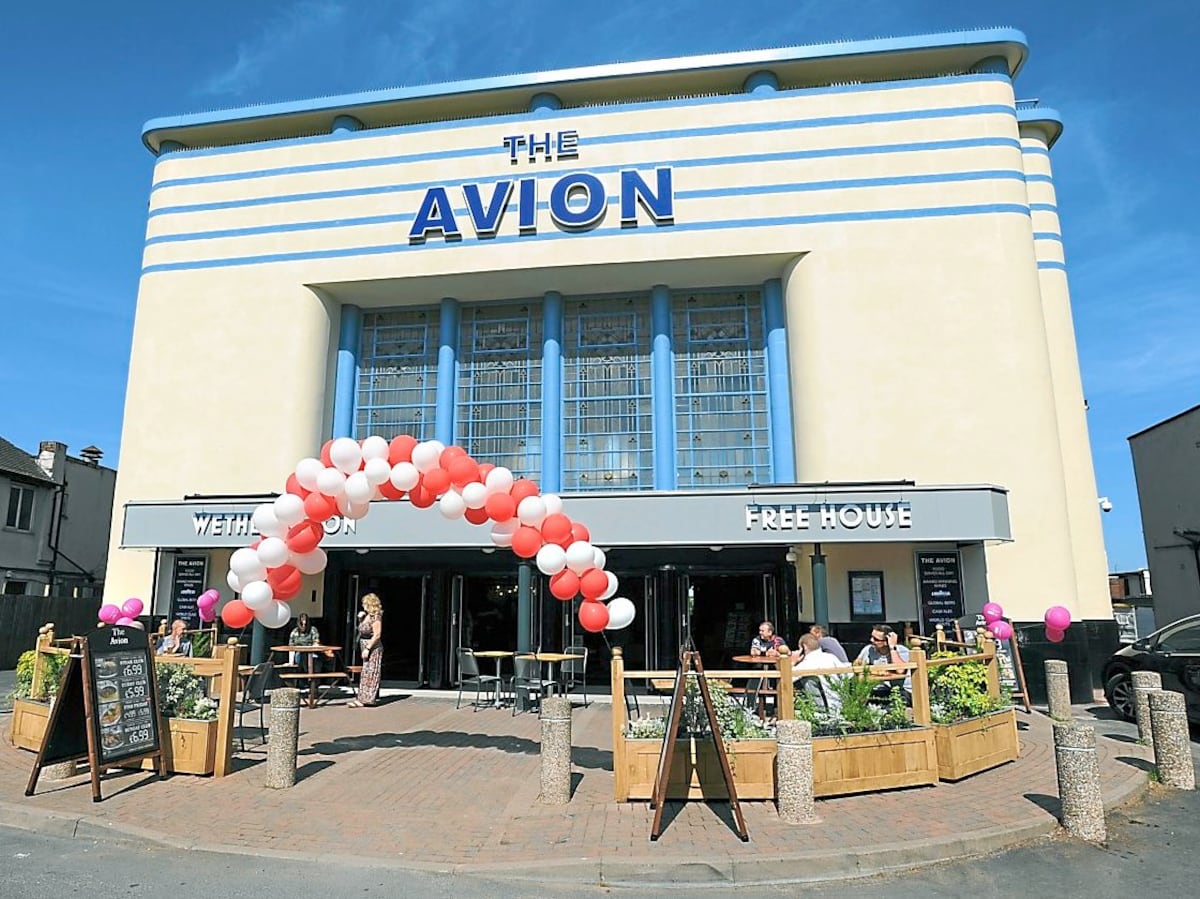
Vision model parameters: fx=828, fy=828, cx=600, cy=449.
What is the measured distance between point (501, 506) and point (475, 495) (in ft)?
1.04

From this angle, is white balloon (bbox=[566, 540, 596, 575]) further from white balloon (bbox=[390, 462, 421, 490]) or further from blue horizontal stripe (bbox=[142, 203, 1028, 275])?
blue horizontal stripe (bbox=[142, 203, 1028, 275])

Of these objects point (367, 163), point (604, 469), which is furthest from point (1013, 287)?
point (367, 163)

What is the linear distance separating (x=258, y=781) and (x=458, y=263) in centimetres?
1135

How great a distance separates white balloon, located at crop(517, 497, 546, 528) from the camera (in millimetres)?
8773

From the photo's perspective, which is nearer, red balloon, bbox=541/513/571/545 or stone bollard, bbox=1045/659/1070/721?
red balloon, bbox=541/513/571/545

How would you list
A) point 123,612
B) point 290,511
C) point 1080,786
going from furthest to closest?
point 123,612 → point 290,511 → point 1080,786

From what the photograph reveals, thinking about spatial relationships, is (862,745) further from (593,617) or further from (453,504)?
(453,504)

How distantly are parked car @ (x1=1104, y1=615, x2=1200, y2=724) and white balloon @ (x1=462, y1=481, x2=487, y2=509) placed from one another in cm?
951

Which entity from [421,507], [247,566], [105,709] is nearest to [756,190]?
[421,507]

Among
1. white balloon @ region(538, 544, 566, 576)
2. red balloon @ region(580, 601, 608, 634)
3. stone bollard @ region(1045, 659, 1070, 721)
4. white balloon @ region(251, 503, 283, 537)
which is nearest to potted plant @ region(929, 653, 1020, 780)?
stone bollard @ region(1045, 659, 1070, 721)

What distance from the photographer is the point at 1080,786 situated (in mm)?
6746

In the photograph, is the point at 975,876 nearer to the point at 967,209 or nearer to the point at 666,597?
the point at 666,597

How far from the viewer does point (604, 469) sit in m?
17.1

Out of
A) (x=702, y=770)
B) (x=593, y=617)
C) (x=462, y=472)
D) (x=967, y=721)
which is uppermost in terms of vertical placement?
(x=462, y=472)
